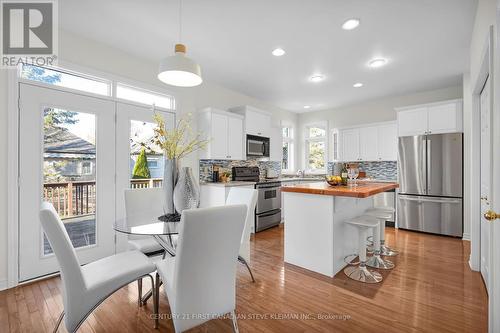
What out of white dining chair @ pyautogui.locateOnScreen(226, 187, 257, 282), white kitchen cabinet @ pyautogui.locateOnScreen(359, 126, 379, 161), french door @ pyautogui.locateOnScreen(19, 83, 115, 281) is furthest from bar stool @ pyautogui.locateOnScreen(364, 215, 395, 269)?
french door @ pyautogui.locateOnScreen(19, 83, 115, 281)

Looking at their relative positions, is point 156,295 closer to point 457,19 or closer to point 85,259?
point 85,259

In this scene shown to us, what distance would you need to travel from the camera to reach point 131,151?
3336 millimetres

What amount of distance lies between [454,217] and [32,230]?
19.4ft

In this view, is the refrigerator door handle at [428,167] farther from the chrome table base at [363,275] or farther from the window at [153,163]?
the window at [153,163]

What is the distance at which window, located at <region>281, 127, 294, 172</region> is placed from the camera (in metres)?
6.55

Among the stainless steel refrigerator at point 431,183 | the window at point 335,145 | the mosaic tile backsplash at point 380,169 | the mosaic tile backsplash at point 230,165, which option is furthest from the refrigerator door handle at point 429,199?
the mosaic tile backsplash at point 230,165

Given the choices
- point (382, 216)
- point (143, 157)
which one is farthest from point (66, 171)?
point (382, 216)

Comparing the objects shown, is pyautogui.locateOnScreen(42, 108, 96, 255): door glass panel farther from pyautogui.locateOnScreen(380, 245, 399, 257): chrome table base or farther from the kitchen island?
pyautogui.locateOnScreen(380, 245, 399, 257): chrome table base

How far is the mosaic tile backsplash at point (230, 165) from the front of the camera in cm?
433

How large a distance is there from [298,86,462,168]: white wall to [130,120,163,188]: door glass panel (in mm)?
4302

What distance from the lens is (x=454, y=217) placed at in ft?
13.1

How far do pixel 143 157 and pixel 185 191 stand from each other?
1802mm

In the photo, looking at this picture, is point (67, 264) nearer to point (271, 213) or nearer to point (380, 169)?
point (271, 213)

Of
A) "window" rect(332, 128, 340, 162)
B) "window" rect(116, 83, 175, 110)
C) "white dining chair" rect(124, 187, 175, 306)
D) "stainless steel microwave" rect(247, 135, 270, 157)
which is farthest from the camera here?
"window" rect(332, 128, 340, 162)
